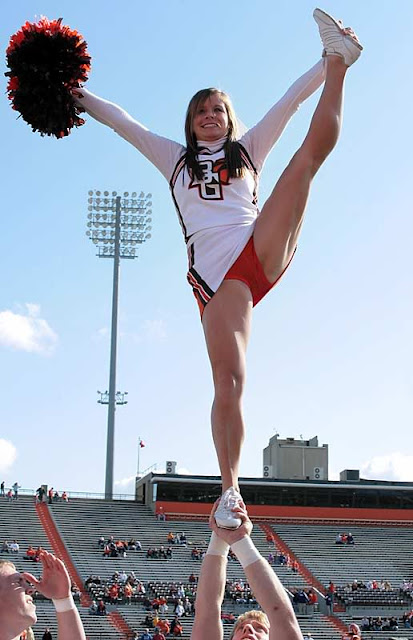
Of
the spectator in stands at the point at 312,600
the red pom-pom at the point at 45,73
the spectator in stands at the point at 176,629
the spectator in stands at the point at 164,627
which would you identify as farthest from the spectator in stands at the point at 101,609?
the red pom-pom at the point at 45,73

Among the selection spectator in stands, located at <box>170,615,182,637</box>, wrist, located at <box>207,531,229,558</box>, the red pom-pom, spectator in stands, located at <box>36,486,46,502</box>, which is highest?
spectator in stands, located at <box>36,486,46,502</box>

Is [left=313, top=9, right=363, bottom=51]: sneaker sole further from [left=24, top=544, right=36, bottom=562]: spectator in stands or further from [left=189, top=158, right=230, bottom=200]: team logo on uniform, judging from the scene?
[left=24, top=544, right=36, bottom=562]: spectator in stands

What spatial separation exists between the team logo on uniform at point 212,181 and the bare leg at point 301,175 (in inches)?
10.7

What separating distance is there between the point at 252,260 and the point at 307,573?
84.9 ft

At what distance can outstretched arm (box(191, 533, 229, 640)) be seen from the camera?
2.93 m

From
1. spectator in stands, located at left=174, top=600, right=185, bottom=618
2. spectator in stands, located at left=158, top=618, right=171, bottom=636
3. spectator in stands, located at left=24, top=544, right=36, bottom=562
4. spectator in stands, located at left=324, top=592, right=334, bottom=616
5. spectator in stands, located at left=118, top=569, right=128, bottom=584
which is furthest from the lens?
spectator in stands, located at left=24, top=544, right=36, bottom=562

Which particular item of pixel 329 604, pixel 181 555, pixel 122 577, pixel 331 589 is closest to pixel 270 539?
pixel 181 555

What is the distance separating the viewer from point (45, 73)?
402cm

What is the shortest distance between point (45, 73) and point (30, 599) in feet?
7.18

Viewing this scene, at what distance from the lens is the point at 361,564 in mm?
29312

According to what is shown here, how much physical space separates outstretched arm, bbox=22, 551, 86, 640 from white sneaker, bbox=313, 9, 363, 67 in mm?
1967

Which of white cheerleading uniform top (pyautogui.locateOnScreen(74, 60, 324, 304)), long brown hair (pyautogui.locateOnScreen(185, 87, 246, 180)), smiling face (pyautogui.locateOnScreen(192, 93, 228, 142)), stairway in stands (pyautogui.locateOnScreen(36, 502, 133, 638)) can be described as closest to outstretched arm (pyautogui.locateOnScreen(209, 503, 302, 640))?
white cheerleading uniform top (pyautogui.locateOnScreen(74, 60, 324, 304))

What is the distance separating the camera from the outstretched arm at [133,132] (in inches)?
151

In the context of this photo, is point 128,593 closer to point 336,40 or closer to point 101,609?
point 101,609
